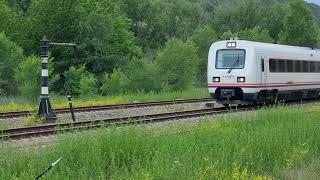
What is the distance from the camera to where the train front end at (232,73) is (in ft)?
75.7

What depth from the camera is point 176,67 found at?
4681 centimetres

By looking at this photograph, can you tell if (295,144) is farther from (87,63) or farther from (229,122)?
(87,63)

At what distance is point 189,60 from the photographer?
47938 mm

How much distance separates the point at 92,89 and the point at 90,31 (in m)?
10.9

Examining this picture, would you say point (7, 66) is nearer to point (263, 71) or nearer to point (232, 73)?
point (232, 73)

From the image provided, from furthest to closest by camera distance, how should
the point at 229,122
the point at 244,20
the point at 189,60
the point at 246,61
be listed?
the point at 244,20, the point at 189,60, the point at 246,61, the point at 229,122

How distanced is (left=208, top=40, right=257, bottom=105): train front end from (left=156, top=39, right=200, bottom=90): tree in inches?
810

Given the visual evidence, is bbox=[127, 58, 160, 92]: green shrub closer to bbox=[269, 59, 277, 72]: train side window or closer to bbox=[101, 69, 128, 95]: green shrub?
bbox=[101, 69, 128, 95]: green shrub

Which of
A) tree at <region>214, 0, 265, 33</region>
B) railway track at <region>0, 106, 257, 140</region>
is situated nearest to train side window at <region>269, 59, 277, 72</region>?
railway track at <region>0, 106, 257, 140</region>

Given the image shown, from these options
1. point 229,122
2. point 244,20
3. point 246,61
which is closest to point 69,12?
point 246,61

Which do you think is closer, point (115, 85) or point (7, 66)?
point (115, 85)

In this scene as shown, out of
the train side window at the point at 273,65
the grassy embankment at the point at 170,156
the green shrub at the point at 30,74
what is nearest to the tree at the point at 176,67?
the green shrub at the point at 30,74

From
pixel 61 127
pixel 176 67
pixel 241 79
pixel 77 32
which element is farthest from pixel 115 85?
pixel 61 127

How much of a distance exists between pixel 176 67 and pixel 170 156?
3867 cm
